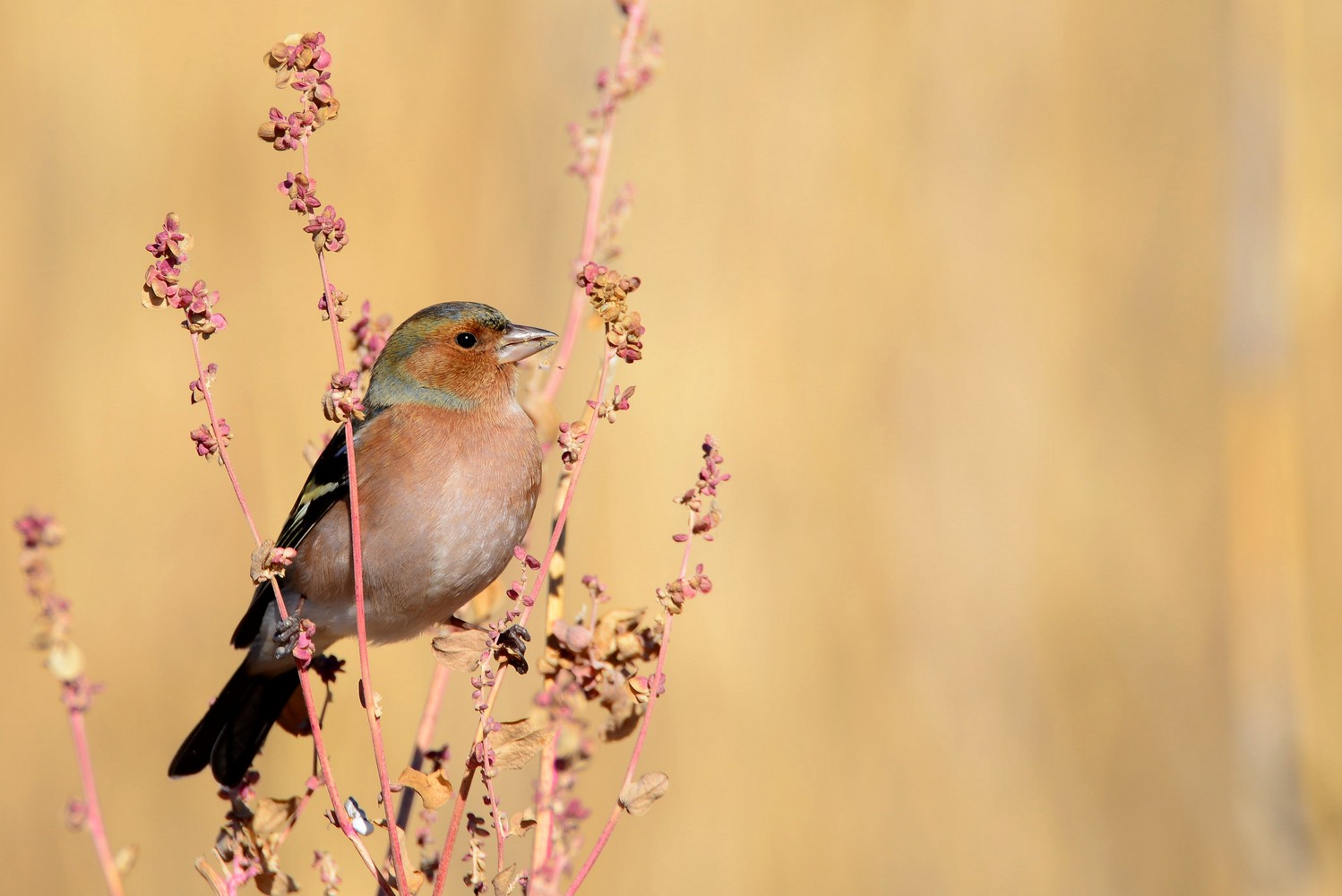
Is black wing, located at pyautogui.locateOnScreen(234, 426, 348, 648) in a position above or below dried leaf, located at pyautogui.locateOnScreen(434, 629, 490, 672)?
above

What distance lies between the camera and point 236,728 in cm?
252

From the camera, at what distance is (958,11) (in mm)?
4258

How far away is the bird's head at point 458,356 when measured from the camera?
275 centimetres

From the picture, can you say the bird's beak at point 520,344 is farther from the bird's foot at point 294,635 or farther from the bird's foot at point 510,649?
the bird's foot at point 510,649

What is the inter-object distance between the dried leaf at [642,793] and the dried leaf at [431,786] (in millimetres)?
241

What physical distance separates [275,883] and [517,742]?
41 cm

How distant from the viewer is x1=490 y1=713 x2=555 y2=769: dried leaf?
159 cm

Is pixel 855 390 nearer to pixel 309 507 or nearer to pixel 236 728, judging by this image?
pixel 309 507

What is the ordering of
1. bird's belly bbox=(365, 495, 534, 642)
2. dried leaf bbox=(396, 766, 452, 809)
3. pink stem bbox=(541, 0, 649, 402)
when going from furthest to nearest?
bird's belly bbox=(365, 495, 534, 642), pink stem bbox=(541, 0, 649, 402), dried leaf bbox=(396, 766, 452, 809)

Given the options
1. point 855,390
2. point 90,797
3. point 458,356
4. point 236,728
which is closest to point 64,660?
point 90,797

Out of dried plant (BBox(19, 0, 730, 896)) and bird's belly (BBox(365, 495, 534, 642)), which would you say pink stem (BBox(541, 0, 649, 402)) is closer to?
dried plant (BBox(19, 0, 730, 896))

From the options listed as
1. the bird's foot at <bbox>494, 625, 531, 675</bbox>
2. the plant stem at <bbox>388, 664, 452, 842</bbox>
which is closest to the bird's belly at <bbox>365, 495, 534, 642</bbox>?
the plant stem at <bbox>388, 664, 452, 842</bbox>

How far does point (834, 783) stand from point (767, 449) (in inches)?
45.4

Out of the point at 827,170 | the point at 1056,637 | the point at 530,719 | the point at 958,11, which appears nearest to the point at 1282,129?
the point at 958,11
